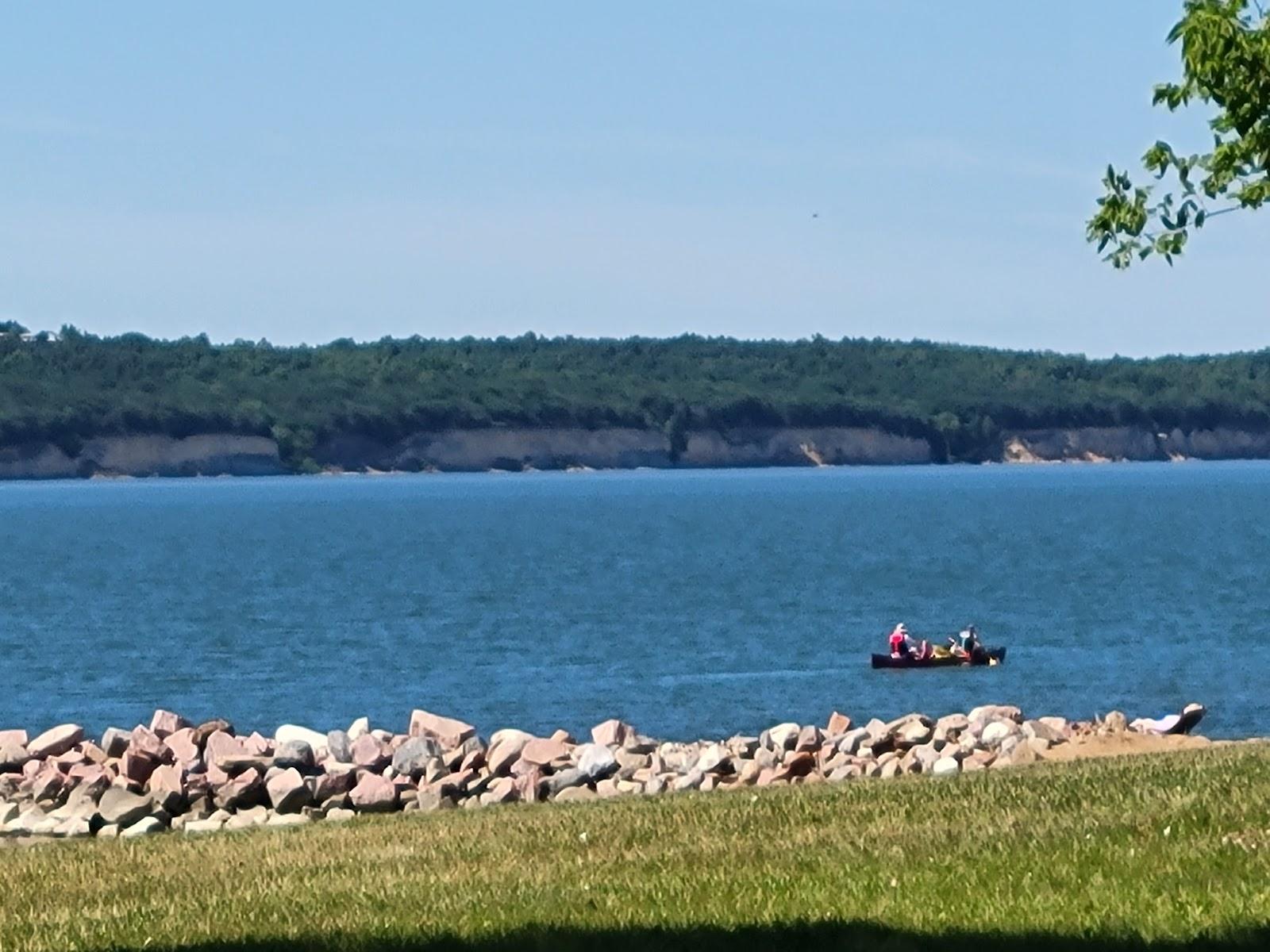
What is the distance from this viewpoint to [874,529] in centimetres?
11294

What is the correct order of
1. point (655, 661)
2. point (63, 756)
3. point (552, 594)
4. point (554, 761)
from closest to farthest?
point (554, 761) < point (63, 756) < point (655, 661) < point (552, 594)

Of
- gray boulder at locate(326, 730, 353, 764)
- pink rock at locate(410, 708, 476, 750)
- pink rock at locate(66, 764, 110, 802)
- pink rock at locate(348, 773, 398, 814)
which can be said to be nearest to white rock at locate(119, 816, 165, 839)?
pink rock at locate(66, 764, 110, 802)

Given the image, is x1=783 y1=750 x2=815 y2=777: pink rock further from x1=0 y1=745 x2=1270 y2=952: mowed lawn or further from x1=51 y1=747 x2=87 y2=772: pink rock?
x1=51 y1=747 x2=87 y2=772: pink rock

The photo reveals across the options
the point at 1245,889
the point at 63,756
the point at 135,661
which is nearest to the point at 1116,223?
the point at 1245,889

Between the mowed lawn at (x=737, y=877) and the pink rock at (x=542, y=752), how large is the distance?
6.78 m

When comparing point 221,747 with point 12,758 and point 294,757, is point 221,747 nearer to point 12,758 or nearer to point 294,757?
point 294,757

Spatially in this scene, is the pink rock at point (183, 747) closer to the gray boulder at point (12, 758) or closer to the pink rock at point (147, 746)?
the pink rock at point (147, 746)

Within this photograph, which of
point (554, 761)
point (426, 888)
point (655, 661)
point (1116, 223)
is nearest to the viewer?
point (426, 888)

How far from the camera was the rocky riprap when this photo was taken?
20234mm

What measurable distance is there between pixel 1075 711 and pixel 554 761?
15.8 m

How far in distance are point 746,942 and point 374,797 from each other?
11.3m

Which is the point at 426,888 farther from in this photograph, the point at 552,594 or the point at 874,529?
the point at 874,529

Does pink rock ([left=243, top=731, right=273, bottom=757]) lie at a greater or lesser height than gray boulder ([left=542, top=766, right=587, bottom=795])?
lesser

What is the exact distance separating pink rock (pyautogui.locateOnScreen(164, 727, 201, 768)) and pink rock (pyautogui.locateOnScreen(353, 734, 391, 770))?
146cm
